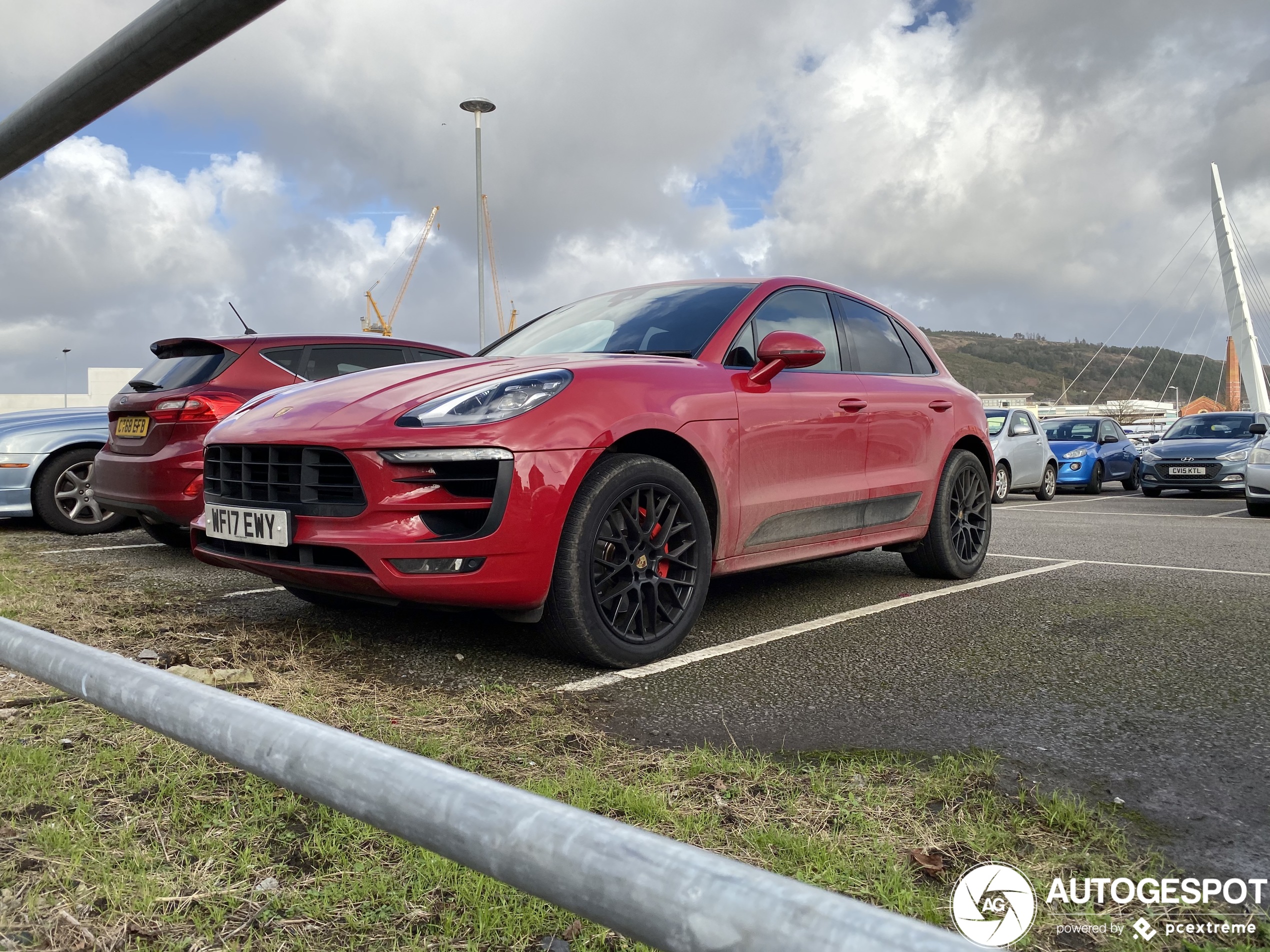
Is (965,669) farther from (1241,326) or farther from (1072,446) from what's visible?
(1241,326)

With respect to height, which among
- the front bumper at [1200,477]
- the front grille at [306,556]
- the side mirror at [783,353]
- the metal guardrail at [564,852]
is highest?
the side mirror at [783,353]

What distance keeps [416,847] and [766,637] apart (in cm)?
242

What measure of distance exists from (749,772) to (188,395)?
4520mm

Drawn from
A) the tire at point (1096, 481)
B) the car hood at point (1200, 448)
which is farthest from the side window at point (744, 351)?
the tire at point (1096, 481)

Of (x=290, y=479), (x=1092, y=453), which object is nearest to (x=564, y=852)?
(x=290, y=479)

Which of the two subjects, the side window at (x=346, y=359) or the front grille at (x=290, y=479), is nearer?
the front grille at (x=290, y=479)

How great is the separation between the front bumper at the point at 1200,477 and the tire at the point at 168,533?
1436 centimetres

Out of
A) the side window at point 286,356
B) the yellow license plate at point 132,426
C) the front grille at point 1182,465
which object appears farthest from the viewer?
the front grille at point 1182,465

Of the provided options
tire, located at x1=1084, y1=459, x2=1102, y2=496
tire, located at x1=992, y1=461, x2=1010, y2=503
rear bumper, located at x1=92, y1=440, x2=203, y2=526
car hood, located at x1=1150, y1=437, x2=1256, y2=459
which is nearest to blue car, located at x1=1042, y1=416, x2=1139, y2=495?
tire, located at x1=1084, y1=459, x2=1102, y2=496

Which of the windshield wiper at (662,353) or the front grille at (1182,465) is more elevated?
the windshield wiper at (662,353)

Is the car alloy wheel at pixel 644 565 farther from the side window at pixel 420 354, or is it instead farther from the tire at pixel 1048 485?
the tire at pixel 1048 485

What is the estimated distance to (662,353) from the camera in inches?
160

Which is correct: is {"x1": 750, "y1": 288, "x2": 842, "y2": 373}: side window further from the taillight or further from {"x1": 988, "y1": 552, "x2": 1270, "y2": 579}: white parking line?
the taillight

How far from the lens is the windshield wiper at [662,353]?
13.1 feet
